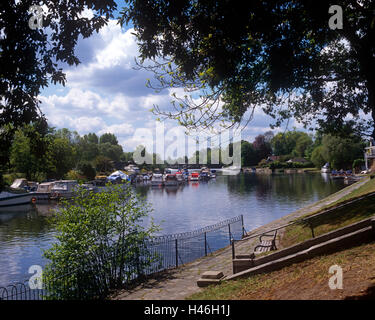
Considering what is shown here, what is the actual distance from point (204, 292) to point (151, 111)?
606cm

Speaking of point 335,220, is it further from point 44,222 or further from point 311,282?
point 44,222

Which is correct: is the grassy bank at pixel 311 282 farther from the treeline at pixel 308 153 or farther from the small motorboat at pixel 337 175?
the small motorboat at pixel 337 175

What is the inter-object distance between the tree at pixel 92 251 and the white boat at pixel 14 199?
3927 centimetres

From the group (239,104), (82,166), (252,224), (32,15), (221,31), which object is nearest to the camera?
(32,15)

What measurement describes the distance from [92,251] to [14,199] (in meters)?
42.2

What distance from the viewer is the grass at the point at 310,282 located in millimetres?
7020

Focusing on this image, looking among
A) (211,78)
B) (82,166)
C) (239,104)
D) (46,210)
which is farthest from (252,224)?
(82,166)

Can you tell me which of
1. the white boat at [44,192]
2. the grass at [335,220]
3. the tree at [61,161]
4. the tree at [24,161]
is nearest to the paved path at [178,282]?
the grass at [335,220]

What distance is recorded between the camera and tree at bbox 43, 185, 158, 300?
11250 millimetres

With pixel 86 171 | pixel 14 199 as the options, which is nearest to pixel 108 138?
pixel 86 171

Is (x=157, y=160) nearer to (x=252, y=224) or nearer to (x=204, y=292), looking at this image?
(x=252, y=224)

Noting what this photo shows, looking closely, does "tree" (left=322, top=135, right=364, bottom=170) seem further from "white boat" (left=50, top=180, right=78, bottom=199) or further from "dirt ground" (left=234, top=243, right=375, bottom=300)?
"dirt ground" (left=234, top=243, right=375, bottom=300)

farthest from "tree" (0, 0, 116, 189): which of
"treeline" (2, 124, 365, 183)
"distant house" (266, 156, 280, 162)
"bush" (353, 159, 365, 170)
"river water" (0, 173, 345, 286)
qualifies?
"distant house" (266, 156, 280, 162)

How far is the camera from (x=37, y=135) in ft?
29.8
